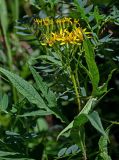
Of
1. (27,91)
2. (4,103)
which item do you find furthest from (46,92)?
(4,103)

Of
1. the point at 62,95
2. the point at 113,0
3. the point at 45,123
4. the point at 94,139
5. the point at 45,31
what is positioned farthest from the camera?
the point at 45,123

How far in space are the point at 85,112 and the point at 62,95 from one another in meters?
0.28

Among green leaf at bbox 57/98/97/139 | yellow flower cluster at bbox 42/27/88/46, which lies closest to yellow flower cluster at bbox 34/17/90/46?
yellow flower cluster at bbox 42/27/88/46

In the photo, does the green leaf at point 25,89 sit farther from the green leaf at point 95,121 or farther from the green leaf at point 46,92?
the green leaf at point 95,121

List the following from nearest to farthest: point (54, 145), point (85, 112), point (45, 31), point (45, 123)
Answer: point (85, 112)
point (45, 31)
point (54, 145)
point (45, 123)

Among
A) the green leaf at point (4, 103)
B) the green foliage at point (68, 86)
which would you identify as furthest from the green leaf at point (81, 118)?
the green leaf at point (4, 103)

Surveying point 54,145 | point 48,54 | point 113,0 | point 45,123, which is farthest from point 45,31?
point 45,123

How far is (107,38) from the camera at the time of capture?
1.08m

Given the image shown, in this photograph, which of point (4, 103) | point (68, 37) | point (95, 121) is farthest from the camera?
point (4, 103)

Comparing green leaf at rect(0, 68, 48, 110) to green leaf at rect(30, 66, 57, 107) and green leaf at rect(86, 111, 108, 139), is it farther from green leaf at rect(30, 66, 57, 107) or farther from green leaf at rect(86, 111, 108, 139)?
green leaf at rect(86, 111, 108, 139)

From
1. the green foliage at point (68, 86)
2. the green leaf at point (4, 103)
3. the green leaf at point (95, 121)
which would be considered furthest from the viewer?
the green leaf at point (4, 103)

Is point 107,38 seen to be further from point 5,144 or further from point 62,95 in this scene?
point 5,144

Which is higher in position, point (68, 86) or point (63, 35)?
point (63, 35)

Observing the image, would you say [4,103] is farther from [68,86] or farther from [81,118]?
[81,118]
